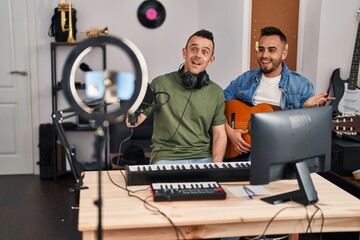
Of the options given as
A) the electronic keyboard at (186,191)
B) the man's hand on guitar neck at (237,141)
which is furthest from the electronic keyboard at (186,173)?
the man's hand on guitar neck at (237,141)

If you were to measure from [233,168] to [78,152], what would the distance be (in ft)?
10.2

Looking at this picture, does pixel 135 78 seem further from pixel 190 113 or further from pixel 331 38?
pixel 331 38

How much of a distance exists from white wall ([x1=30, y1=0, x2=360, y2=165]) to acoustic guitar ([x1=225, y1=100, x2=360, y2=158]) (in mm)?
999

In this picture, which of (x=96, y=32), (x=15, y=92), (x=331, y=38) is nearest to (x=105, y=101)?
(x=331, y=38)

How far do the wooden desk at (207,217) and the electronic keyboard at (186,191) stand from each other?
26 millimetres

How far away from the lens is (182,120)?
8.16ft

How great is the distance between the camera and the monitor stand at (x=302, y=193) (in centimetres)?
180

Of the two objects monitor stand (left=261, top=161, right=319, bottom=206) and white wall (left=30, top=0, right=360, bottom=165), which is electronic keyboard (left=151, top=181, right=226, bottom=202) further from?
white wall (left=30, top=0, right=360, bottom=165)

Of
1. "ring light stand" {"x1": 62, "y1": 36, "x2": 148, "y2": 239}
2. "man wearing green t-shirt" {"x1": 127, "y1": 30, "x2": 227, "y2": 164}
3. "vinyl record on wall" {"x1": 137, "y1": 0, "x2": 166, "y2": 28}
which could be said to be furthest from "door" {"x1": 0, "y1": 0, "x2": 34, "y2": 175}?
"ring light stand" {"x1": 62, "y1": 36, "x2": 148, "y2": 239}

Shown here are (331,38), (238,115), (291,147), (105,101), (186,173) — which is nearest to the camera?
(105,101)

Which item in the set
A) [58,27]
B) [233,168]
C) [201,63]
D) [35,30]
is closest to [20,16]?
[35,30]

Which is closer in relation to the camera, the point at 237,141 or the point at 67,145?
the point at 67,145

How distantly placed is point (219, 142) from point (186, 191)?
781 mm

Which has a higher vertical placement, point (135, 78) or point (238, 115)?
point (135, 78)
